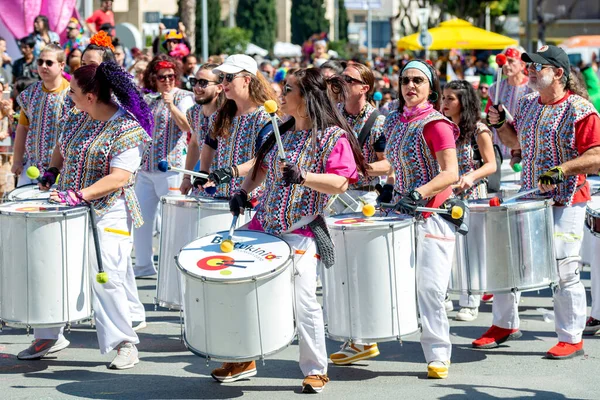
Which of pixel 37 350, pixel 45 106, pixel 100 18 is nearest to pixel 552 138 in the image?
pixel 37 350

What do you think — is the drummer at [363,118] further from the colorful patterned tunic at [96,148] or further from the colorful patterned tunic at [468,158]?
the colorful patterned tunic at [96,148]

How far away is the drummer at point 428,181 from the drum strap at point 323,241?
1.90ft

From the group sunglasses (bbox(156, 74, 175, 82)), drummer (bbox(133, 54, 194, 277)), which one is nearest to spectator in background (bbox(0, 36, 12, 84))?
drummer (bbox(133, 54, 194, 277))

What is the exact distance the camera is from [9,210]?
6230mm

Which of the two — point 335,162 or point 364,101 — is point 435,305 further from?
point 364,101

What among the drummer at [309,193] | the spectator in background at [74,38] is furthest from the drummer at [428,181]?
the spectator in background at [74,38]

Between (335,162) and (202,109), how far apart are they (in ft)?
8.26

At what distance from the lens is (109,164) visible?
6523mm

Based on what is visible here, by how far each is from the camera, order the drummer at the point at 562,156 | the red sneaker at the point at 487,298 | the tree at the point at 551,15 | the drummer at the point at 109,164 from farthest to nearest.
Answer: the tree at the point at 551,15 < the red sneaker at the point at 487,298 < the drummer at the point at 562,156 < the drummer at the point at 109,164

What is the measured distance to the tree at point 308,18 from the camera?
264 ft

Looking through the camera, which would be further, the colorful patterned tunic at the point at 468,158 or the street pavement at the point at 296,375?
the colorful patterned tunic at the point at 468,158

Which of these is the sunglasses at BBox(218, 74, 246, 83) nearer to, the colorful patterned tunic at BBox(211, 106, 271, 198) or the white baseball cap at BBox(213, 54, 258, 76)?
the white baseball cap at BBox(213, 54, 258, 76)

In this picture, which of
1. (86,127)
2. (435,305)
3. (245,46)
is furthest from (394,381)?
(245,46)

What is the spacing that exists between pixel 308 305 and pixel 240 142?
69.6 inches
